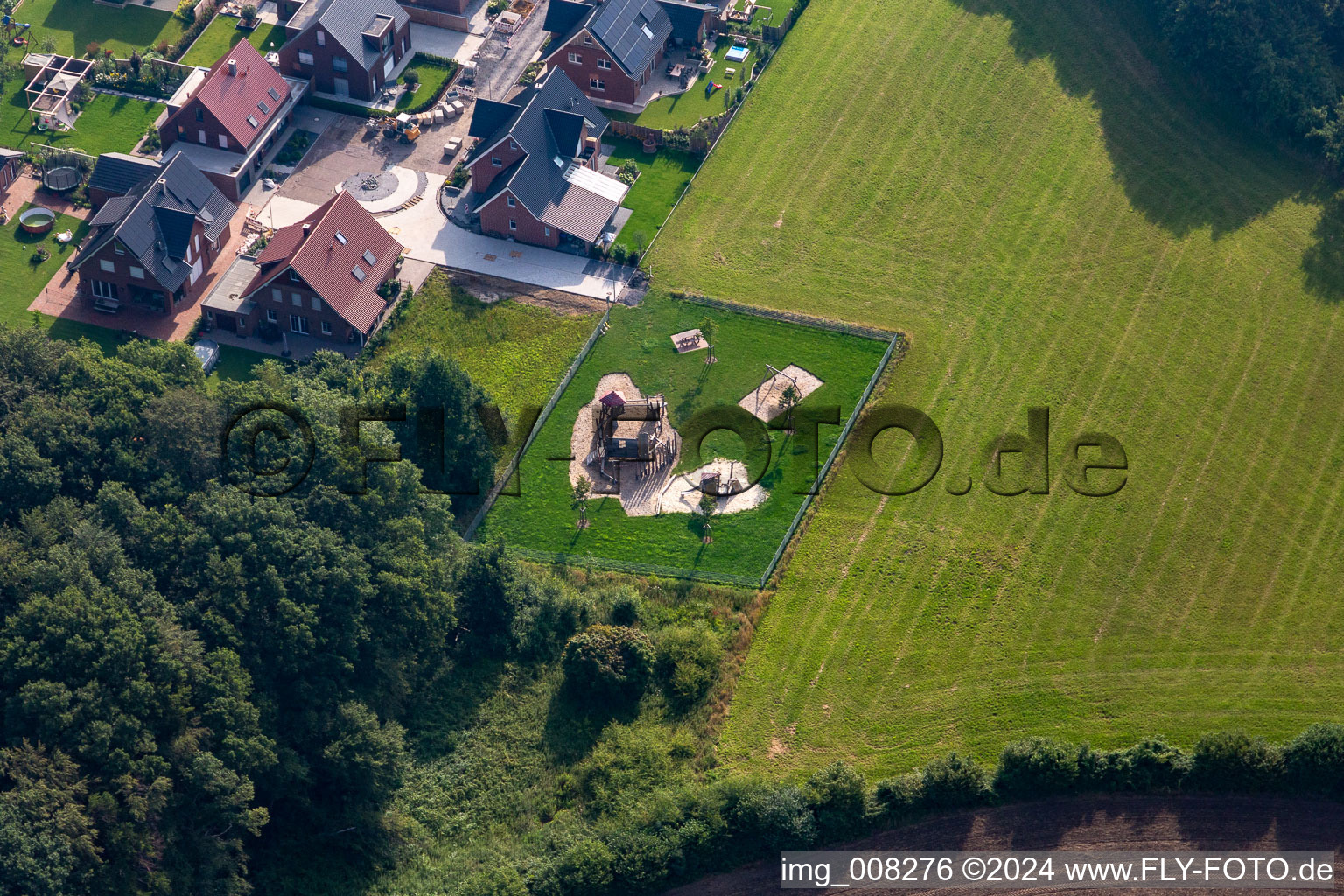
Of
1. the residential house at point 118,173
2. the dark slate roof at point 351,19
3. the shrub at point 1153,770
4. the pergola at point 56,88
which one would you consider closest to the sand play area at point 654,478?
the shrub at point 1153,770

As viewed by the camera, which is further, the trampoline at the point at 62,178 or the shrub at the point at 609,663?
the trampoline at the point at 62,178

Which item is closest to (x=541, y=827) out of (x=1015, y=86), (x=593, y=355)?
(x=593, y=355)

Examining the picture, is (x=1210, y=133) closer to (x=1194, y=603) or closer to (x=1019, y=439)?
(x=1019, y=439)

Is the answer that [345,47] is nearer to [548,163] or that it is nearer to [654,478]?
[548,163]

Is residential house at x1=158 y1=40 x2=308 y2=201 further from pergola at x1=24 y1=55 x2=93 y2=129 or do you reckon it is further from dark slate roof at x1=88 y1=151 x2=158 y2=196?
pergola at x1=24 y1=55 x2=93 y2=129

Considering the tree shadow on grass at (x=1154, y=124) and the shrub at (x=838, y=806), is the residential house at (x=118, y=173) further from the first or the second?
the tree shadow on grass at (x=1154, y=124)

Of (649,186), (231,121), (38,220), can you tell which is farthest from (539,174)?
(38,220)
